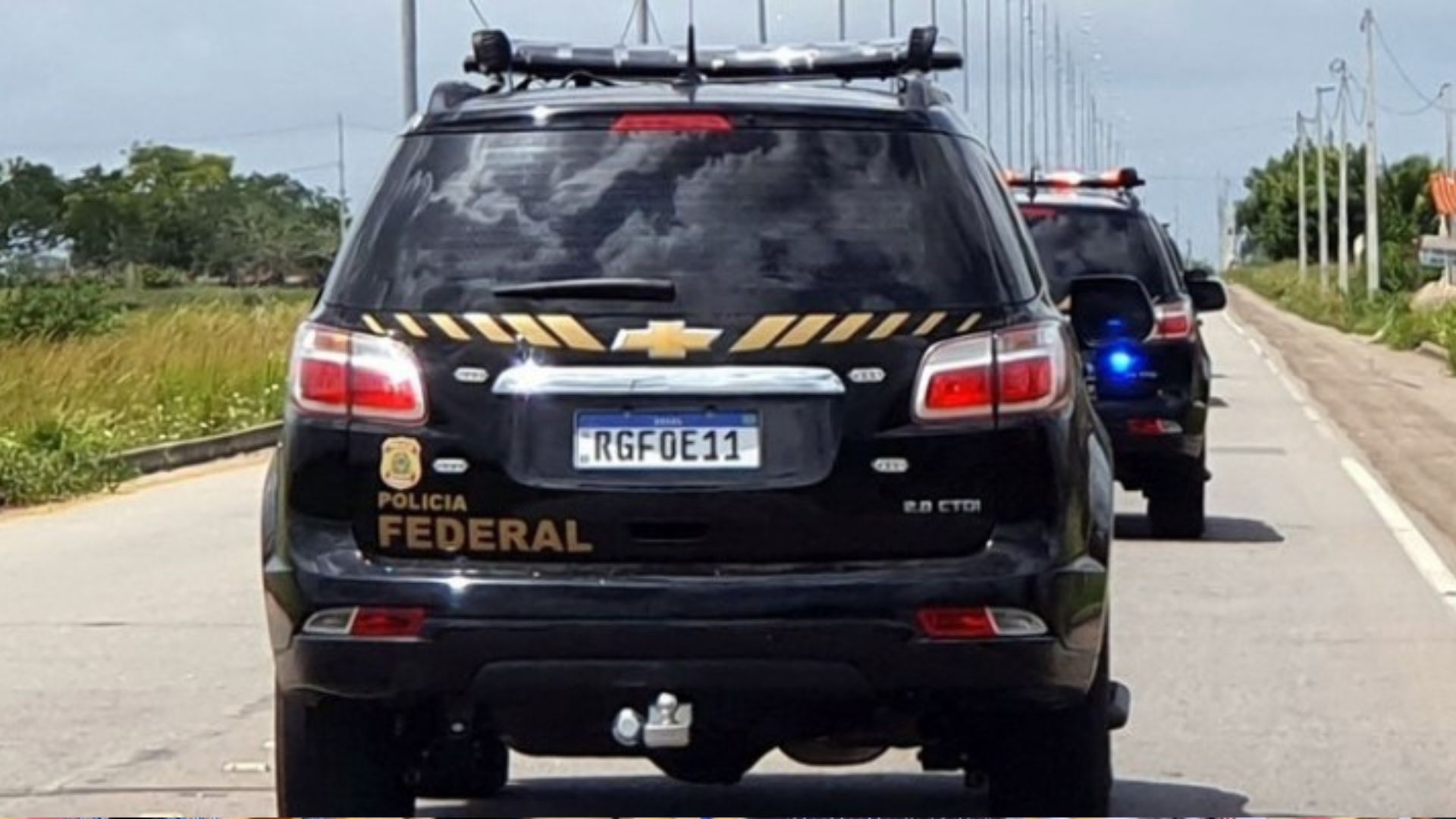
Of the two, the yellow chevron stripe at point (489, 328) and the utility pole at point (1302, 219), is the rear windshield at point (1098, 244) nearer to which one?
the yellow chevron stripe at point (489, 328)

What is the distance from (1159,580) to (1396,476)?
327 inches

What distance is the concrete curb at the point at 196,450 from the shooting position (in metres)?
24.0

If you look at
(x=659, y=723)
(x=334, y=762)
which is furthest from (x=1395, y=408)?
(x=659, y=723)

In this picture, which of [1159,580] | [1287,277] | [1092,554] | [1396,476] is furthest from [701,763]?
[1287,277]

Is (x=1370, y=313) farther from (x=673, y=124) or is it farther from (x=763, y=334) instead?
(x=763, y=334)

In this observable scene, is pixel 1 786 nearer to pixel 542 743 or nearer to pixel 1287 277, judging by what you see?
pixel 542 743

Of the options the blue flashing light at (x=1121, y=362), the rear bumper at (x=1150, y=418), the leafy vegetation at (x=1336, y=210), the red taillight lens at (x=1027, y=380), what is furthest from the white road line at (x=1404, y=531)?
the leafy vegetation at (x=1336, y=210)

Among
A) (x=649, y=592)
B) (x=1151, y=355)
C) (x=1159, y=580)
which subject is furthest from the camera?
(x=1151, y=355)

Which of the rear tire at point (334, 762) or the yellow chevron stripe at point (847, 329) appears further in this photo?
the rear tire at point (334, 762)

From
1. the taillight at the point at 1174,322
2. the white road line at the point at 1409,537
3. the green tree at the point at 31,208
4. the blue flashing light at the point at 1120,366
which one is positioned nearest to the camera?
the white road line at the point at 1409,537

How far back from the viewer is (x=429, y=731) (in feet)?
23.5

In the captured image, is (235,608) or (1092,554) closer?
(1092,554)

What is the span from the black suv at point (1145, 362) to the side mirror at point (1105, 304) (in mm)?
7334

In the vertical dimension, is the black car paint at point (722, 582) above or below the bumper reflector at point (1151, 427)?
above
